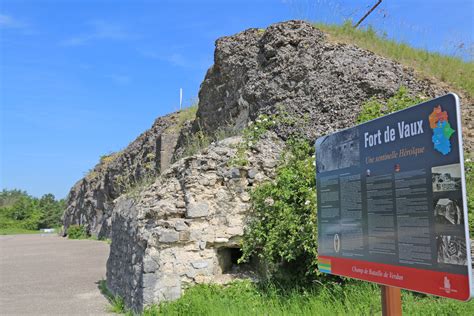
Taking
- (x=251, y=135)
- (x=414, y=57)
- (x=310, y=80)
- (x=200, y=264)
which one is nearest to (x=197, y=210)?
(x=200, y=264)

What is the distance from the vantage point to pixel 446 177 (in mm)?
2822

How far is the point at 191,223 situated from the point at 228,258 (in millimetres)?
1026

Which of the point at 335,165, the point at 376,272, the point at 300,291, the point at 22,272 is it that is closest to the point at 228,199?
the point at 300,291

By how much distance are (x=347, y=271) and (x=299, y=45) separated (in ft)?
23.4

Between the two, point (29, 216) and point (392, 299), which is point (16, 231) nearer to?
point (29, 216)

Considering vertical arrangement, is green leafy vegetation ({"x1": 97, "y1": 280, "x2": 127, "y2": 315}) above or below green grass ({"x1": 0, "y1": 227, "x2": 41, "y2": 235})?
below

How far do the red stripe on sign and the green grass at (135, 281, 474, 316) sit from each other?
2.02m

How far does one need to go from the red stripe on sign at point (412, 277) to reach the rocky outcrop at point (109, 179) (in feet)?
51.0

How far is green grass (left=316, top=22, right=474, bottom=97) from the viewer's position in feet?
33.1

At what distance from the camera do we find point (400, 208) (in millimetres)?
3141

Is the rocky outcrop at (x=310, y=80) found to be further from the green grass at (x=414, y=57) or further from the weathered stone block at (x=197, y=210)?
the weathered stone block at (x=197, y=210)

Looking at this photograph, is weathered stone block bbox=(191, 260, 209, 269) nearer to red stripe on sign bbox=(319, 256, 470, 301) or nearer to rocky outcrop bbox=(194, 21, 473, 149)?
rocky outcrop bbox=(194, 21, 473, 149)

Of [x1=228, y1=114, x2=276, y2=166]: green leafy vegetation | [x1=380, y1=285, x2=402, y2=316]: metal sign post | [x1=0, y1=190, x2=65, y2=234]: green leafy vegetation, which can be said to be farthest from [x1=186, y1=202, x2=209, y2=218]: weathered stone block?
[x1=0, y1=190, x2=65, y2=234]: green leafy vegetation

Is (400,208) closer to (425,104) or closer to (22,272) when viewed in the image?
(425,104)
